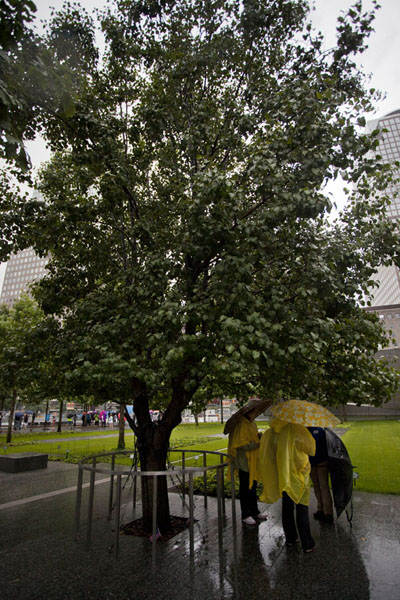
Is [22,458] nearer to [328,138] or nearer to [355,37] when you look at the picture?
[328,138]

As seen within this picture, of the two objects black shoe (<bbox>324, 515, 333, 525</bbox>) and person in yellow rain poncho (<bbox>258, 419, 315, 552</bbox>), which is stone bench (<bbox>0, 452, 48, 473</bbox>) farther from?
→ black shoe (<bbox>324, 515, 333, 525</bbox>)

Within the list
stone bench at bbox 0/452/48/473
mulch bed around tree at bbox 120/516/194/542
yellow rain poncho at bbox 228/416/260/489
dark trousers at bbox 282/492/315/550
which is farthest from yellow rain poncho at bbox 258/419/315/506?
stone bench at bbox 0/452/48/473

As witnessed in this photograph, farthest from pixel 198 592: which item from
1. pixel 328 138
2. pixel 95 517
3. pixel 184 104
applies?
pixel 184 104

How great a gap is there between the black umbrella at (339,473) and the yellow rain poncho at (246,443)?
121cm

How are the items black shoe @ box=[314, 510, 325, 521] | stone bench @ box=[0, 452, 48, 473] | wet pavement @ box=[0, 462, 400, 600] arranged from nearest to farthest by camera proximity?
wet pavement @ box=[0, 462, 400, 600], black shoe @ box=[314, 510, 325, 521], stone bench @ box=[0, 452, 48, 473]

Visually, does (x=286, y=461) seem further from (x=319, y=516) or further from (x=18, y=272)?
(x=18, y=272)

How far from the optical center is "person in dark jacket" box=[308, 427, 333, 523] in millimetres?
5906

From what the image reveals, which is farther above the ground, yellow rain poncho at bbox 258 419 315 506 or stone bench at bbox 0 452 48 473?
yellow rain poncho at bbox 258 419 315 506

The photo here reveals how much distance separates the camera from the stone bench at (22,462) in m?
11.2

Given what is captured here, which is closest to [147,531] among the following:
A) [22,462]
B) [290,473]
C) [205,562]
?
[205,562]

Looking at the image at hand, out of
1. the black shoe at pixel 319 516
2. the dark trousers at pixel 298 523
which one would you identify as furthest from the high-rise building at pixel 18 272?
the dark trousers at pixel 298 523

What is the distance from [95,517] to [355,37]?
9840 mm

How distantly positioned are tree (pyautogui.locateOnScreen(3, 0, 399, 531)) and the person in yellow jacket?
66 cm

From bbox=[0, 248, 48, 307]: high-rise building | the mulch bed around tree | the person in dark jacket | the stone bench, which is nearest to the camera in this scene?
the mulch bed around tree
